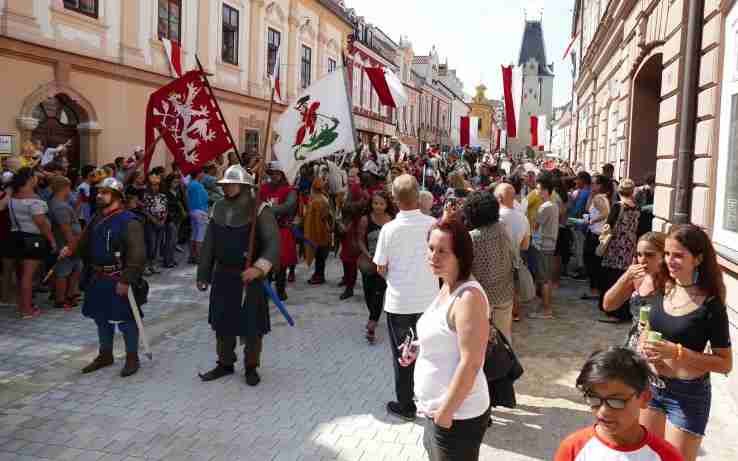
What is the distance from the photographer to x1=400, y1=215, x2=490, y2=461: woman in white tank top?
2600 millimetres

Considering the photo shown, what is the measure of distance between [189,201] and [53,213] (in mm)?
3337

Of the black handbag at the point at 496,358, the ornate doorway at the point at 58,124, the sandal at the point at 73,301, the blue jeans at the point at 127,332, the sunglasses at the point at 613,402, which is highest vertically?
the ornate doorway at the point at 58,124

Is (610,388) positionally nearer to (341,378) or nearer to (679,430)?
(679,430)

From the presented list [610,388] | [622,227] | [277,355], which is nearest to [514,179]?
[622,227]

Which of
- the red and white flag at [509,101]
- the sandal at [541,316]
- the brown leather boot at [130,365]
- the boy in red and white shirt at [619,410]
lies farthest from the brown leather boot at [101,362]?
the red and white flag at [509,101]

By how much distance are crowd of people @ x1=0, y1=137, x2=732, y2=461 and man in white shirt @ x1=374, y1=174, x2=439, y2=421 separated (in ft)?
0.04

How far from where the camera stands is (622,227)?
783cm

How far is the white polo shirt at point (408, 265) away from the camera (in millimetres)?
4668

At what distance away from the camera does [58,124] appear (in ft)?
43.7

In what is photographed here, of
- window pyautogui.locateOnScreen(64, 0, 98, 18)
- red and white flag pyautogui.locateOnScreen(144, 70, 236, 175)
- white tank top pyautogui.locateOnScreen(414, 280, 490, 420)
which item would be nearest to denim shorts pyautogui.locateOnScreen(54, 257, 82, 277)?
red and white flag pyautogui.locateOnScreen(144, 70, 236, 175)

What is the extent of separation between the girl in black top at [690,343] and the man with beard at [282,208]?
5.90m

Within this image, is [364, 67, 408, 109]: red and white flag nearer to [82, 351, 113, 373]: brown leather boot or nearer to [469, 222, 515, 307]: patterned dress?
[82, 351, 113, 373]: brown leather boot

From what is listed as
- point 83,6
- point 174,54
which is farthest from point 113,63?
point 174,54

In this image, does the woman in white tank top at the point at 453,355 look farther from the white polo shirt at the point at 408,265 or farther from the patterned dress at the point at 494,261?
the patterned dress at the point at 494,261
